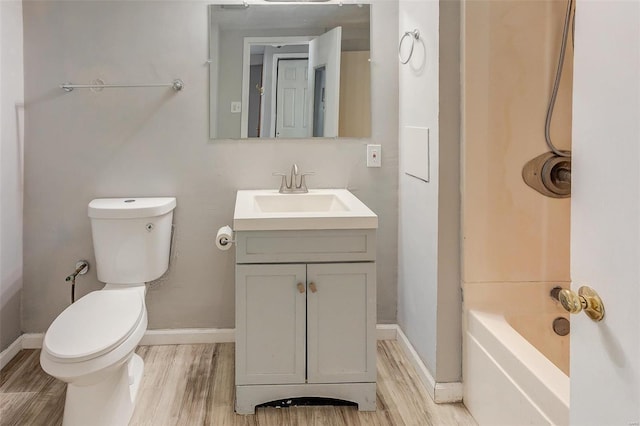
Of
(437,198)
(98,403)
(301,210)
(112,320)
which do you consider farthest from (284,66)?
(98,403)

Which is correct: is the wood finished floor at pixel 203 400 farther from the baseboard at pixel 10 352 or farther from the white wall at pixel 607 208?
the white wall at pixel 607 208

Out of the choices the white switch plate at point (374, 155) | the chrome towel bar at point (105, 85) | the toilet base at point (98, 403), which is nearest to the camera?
the toilet base at point (98, 403)

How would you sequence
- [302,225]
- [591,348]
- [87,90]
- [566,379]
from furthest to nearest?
[87,90], [302,225], [566,379], [591,348]

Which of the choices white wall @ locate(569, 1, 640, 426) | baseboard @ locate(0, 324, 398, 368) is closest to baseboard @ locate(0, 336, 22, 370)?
baseboard @ locate(0, 324, 398, 368)

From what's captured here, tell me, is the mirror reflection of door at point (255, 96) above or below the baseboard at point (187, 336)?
above

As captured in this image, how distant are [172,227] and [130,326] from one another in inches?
35.4

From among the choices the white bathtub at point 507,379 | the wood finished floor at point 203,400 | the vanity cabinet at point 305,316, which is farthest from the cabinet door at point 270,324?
the white bathtub at point 507,379

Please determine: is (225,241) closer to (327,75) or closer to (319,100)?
(319,100)

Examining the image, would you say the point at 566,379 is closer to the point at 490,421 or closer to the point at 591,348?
the point at 490,421

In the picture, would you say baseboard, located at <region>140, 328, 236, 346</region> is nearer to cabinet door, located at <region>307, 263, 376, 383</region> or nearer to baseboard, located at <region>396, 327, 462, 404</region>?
cabinet door, located at <region>307, 263, 376, 383</region>

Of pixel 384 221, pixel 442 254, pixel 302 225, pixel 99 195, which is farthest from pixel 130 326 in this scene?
pixel 384 221

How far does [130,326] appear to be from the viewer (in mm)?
2203

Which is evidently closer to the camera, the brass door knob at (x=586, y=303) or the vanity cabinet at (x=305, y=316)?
the brass door knob at (x=586, y=303)

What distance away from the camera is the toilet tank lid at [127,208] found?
106 inches
